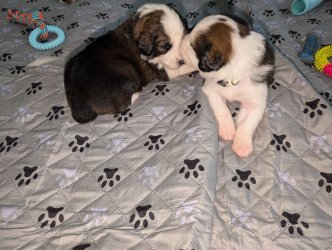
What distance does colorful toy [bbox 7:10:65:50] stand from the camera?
8.71 feet

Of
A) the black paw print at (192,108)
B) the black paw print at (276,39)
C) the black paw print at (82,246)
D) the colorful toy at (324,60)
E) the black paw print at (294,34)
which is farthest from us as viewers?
the black paw print at (294,34)

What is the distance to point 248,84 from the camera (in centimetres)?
202

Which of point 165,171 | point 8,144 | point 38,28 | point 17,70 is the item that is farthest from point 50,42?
point 165,171

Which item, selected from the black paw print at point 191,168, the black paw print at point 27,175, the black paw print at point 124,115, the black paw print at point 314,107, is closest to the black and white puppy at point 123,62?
the black paw print at point 124,115

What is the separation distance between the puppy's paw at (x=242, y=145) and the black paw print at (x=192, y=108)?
32 centimetres

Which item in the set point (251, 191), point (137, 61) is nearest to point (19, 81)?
point (137, 61)

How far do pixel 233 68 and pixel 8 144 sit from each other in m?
1.44

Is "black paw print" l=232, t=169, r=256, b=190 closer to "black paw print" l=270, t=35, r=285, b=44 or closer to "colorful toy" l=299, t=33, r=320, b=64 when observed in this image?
"colorful toy" l=299, t=33, r=320, b=64

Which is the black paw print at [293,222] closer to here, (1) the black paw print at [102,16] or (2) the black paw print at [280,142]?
(2) the black paw print at [280,142]

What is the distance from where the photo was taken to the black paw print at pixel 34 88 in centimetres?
234

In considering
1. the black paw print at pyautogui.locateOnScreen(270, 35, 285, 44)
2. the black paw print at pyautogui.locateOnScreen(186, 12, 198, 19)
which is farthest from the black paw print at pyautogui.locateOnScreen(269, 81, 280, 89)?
the black paw print at pyautogui.locateOnScreen(186, 12, 198, 19)

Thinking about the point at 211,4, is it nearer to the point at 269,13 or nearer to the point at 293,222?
the point at 269,13

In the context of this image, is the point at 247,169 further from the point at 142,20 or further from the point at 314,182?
the point at 142,20

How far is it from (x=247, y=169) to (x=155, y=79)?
0.96 metres
